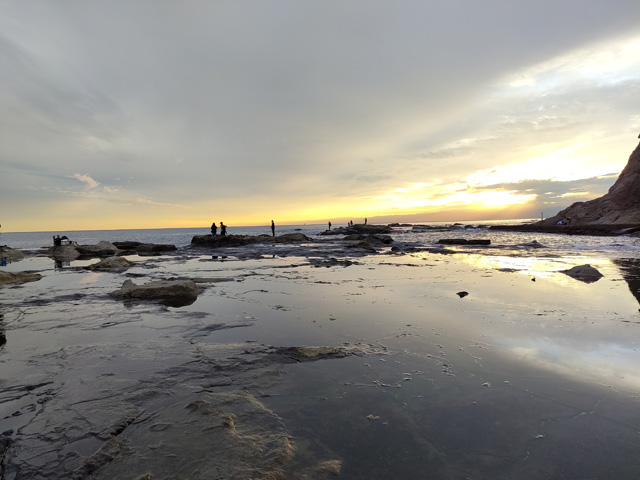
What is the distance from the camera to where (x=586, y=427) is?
3.44 m

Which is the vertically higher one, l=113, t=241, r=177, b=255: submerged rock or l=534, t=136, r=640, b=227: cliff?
l=534, t=136, r=640, b=227: cliff

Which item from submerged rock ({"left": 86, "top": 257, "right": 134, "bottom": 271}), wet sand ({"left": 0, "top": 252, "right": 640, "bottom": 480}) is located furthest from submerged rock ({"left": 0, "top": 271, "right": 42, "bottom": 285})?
wet sand ({"left": 0, "top": 252, "right": 640, "bottom": 480})

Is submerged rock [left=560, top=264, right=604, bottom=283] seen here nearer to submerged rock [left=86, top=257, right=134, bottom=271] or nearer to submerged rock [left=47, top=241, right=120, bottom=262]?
submerged rock [left=86, top=257, right=134, bottom=271]

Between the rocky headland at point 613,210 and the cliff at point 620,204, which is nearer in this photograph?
the rocky headland at point 613,210

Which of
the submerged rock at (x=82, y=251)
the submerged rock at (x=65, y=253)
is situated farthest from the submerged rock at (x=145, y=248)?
the submerged rock at (x=65, y=253)

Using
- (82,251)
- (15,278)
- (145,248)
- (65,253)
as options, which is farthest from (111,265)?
(145,248)

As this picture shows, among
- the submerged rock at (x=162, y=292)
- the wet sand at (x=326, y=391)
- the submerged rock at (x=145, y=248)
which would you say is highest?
the submerged rock at (x=145, y=248)

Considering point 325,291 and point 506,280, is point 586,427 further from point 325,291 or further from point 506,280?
point 506,280

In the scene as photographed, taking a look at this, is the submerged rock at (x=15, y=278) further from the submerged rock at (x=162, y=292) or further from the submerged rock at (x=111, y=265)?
the submerged rock at (x=162, y=292)

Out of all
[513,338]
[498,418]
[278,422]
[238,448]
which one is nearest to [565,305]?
[513,338]

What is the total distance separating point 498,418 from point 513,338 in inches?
125

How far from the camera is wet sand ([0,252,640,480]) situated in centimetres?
298

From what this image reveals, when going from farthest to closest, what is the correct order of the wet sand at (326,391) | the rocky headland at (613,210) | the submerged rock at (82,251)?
the rocky headland at (613,210)
the submerged rock at (82,251)
the wet sand at (326,391)

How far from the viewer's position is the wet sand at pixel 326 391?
9.78 ft
